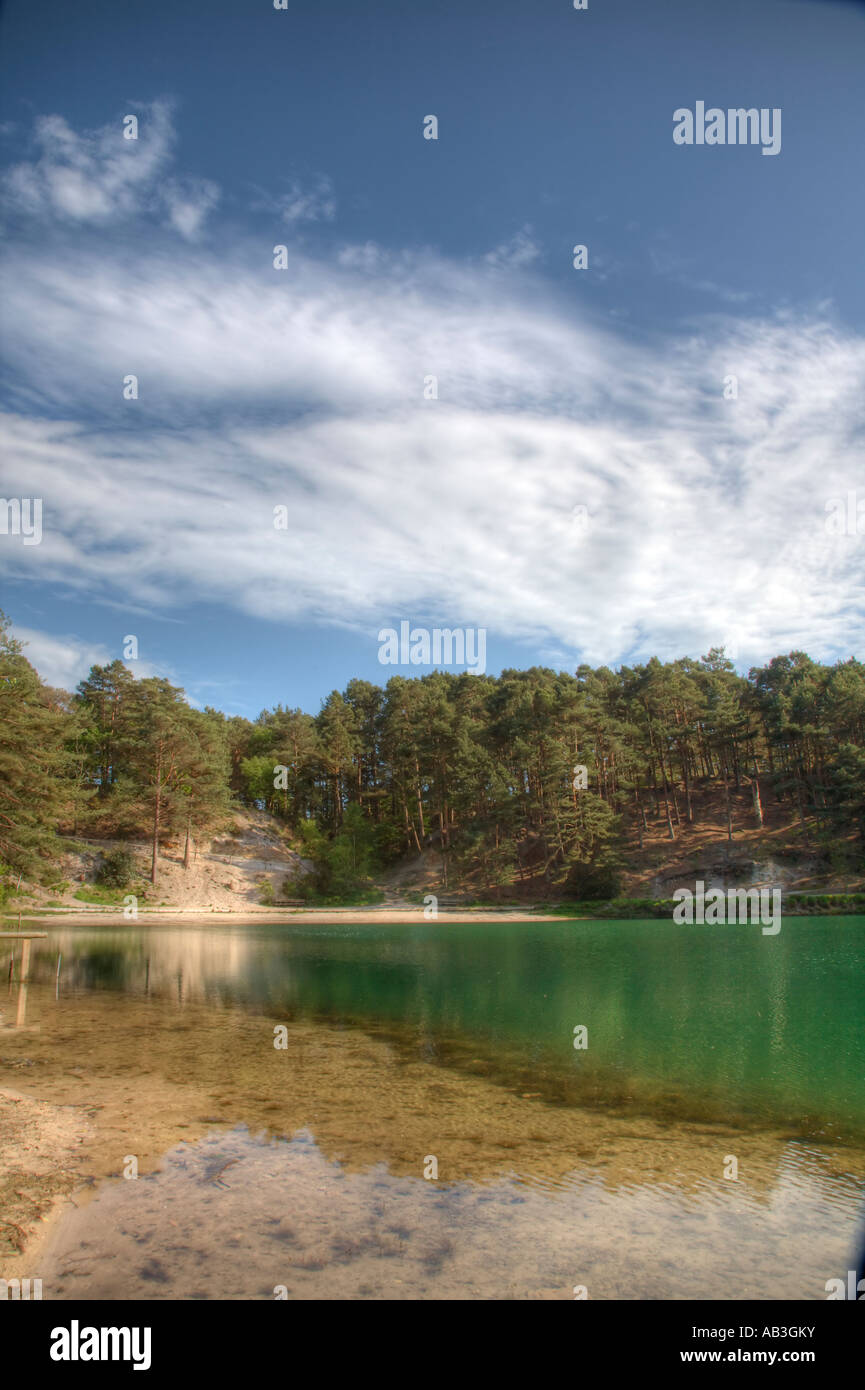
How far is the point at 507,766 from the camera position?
3223 inches

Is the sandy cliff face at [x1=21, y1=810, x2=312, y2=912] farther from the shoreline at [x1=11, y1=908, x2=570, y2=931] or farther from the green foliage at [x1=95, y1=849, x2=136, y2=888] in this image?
the shoreline at [x1=11, y1=908, x2=570, y2=931]

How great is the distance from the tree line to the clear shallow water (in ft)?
140

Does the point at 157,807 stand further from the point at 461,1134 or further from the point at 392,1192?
the point at 392,1192

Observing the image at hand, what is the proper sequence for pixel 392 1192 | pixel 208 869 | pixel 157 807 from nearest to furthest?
pixel 392 1192 → pixel 157 807 → pixel 208 869

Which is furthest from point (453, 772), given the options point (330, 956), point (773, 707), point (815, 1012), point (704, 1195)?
point (704, 1195)

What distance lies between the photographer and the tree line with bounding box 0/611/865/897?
231 ft

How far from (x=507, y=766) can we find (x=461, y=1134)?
7093cm

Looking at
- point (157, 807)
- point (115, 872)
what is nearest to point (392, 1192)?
point (157, 807)

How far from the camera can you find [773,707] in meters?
70.8

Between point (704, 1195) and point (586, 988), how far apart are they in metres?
19.1
